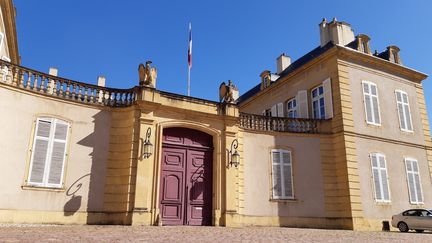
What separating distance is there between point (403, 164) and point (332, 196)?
3924mm

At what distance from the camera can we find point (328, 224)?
13.1 meters

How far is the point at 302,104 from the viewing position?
53.2 ft

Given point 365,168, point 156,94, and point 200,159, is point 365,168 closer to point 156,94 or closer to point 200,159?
point 200,159

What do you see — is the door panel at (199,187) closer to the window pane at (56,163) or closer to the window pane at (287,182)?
the window pane at (287,182)

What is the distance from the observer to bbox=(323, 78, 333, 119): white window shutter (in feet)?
48.3

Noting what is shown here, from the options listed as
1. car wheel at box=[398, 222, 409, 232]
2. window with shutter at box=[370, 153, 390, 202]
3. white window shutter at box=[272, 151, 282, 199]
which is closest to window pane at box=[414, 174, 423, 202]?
window with shutter at box=[370, 153, 390, 202]

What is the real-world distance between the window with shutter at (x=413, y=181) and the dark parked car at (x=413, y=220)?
1.52 meters

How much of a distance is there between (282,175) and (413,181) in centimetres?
606

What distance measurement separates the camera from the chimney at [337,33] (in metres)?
16.9

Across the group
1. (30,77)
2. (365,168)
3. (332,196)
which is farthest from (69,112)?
(365,168)

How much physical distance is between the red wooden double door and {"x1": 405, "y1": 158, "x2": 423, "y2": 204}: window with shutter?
871 centimetres

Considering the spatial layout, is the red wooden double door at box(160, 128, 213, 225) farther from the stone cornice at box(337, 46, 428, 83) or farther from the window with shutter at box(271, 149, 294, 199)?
the stone cornice at box(337, 46, 428, 83)

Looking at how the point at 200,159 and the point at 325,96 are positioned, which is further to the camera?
the point at 325,96

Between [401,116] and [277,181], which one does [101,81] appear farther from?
[401,116]
